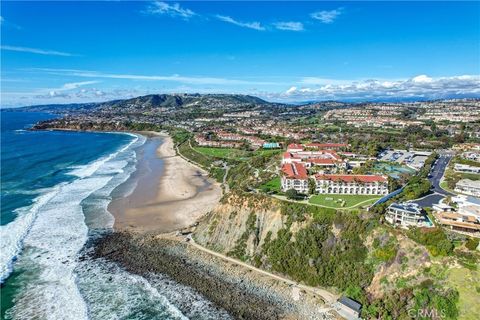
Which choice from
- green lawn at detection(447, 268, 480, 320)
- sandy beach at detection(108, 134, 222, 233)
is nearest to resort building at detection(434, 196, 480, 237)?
green lawn at detection(447, 268, 480, 320)

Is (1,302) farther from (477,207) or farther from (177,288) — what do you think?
(477,207)

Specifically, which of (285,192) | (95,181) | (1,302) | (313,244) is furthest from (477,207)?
(95,181)

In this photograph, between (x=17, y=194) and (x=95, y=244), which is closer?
(x=95, y=244)

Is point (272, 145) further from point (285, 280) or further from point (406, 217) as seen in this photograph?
point (285, 280)

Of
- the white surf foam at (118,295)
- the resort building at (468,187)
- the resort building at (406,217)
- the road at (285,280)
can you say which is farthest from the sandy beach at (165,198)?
the resort building at (468,187)

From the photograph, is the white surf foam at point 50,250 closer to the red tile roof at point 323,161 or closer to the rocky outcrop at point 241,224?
the rocky outcrop at point 241,224

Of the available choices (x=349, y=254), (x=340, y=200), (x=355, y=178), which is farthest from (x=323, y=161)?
(x=349, y=254)
